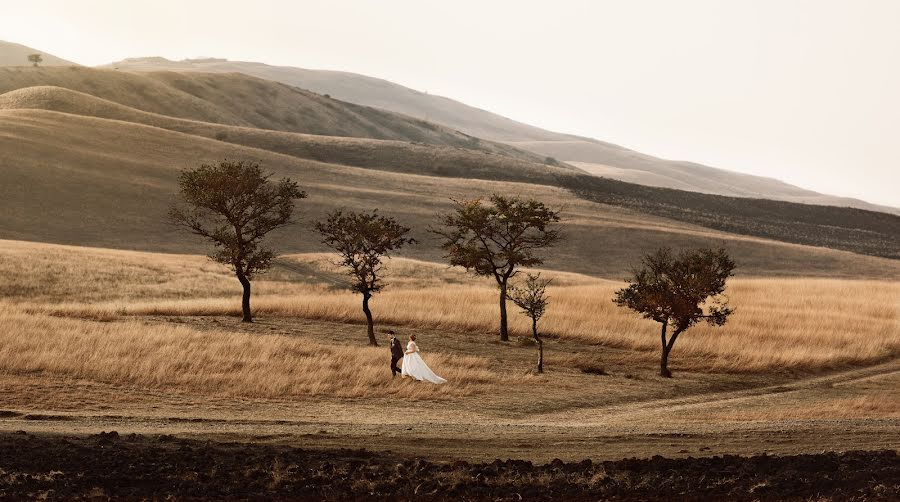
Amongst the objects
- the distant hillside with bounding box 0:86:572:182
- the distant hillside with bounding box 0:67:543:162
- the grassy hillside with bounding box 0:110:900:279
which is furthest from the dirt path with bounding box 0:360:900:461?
the distant hillside with bounding box 0:67:543:162

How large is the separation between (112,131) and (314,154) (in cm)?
2935

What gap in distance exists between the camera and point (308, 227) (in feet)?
282

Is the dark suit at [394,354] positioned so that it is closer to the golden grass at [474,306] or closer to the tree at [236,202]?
the golden grass at [474,306]

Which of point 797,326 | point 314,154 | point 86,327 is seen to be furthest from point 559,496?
point 314,154

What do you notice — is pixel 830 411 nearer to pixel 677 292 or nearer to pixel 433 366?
pixel 677 292

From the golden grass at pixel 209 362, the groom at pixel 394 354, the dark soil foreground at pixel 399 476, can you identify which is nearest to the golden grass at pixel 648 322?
the golden grass at pixel 209 362

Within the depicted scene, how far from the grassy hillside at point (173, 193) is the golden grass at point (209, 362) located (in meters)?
41.5

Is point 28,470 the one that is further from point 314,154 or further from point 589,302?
point 314,154

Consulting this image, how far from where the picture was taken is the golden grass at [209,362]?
1101 inches

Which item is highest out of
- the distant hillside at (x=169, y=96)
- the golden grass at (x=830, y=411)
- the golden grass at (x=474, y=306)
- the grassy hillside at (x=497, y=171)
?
the distant hillside at (x=169, y=96)

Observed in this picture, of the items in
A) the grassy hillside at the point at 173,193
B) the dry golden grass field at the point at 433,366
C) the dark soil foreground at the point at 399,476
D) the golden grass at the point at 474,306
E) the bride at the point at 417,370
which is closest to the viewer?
the dark soil foreground at the point at 399,476

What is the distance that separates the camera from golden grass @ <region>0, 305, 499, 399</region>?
27953mm

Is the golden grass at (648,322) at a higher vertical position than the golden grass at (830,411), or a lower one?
lower

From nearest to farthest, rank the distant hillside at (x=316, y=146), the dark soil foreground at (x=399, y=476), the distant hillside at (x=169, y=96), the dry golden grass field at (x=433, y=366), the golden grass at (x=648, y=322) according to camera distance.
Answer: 1. the dark soil foreground at (x=399, y=476)
2. the dry golden grass field at (x=433, y=366)
3. the golden grass at (x=648, y=322)
4. the distant hillside at (x=316, y=146)
5. the distant hillside at (x=169, y=96)
